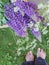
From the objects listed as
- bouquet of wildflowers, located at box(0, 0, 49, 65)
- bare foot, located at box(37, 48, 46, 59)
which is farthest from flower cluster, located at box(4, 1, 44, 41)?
bare foot, located at box(37, 48, 46, 59)

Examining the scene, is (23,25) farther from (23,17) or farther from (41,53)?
(41,53)

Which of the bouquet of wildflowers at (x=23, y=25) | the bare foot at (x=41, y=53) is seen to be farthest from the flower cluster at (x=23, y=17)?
the bare foot at (x=41, y=53)

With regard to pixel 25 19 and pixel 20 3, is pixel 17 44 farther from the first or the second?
pixel 20 3

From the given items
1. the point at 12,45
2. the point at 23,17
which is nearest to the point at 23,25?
the point at 23,17

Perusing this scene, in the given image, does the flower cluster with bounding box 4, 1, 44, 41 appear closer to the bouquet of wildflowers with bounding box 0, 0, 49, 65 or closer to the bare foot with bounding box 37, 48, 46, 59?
the bouquet of wildflowers with bounding box 0, 0, 49, 65

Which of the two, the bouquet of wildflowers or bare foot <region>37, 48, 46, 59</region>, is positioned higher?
the bouquet of wildflowers
